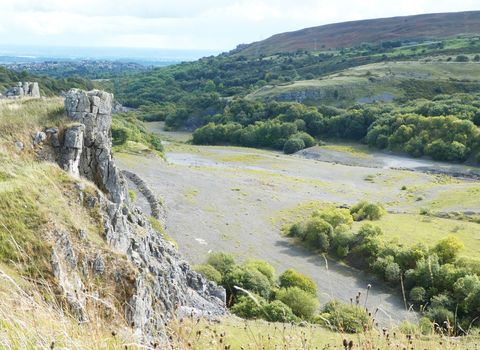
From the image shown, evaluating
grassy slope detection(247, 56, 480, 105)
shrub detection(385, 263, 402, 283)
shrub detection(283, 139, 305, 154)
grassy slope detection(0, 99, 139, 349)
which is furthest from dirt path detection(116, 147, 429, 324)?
grassy slope detection(247, 56, 480, 105)

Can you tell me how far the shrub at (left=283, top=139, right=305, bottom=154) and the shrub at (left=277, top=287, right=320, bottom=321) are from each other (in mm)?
76479

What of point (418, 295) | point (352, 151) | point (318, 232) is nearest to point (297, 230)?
point (318, 232)

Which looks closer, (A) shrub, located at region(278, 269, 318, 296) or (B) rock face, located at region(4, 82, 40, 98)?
(B) rock face, located at region(4, 82, 40, 98)

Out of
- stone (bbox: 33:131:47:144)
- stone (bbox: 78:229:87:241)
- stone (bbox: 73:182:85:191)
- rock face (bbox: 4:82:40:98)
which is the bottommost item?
stone (bbox: 78:229:87:241)

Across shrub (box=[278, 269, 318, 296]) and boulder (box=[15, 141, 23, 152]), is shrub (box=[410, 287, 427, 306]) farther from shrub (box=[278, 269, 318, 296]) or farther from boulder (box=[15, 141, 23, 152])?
boulder (box=[15, 141, 23, 152])

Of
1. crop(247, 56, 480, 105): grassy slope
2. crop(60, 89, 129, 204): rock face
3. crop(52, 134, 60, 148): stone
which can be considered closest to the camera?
crop(52, 134, 60, 148): stone

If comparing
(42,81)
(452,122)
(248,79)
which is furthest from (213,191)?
(248,79)

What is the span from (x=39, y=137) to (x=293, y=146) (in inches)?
3408

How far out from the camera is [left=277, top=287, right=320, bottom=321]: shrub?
992 inches

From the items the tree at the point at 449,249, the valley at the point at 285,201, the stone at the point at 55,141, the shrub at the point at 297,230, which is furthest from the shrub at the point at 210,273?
the tree at the point at 449,249

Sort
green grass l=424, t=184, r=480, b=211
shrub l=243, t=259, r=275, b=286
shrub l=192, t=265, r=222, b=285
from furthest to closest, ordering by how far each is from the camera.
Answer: green grass l=424, t=184, r=480, b=211
shrub l=243, t=259, r=275, b=286
shrub l=192, t=265, r=222, b=285

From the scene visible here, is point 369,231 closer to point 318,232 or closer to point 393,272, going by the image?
point 318,232

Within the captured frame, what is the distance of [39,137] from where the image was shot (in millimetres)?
17203

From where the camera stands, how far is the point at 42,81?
115 m
